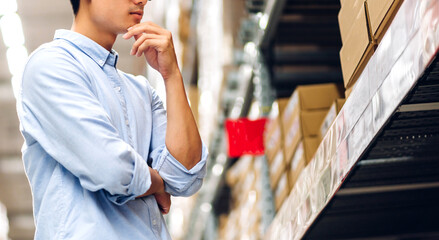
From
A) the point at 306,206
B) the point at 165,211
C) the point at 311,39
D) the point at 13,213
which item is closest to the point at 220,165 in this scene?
the point at 311,39

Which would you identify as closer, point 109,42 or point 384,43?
point 384,43

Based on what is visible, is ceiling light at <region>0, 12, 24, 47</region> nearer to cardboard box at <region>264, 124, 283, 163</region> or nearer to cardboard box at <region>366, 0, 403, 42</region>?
cardboard box at <region>264, 124, 283, 163</region>

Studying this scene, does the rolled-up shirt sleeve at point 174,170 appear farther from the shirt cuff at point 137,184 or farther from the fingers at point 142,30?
the fingers at point 142,30

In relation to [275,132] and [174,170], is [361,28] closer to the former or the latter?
[174,170]

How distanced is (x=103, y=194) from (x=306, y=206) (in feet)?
3.37

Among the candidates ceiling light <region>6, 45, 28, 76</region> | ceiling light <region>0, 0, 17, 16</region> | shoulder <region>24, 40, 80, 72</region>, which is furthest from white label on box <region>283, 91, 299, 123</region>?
ceiling light <region>6, 45, 28, 76</region>

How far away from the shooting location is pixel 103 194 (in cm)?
156

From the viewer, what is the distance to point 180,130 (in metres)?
1.69

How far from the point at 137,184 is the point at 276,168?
183 cm

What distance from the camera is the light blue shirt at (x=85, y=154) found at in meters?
1.49

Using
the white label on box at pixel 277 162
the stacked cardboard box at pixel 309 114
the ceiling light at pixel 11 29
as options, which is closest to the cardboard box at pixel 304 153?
the stacked cardboard box at pixel 309 114

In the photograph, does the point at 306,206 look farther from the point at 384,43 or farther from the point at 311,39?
the point at 311,39

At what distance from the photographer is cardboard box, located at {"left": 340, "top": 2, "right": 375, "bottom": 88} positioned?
1942 mm

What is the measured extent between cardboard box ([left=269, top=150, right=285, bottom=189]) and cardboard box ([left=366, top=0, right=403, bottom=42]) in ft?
4.25
